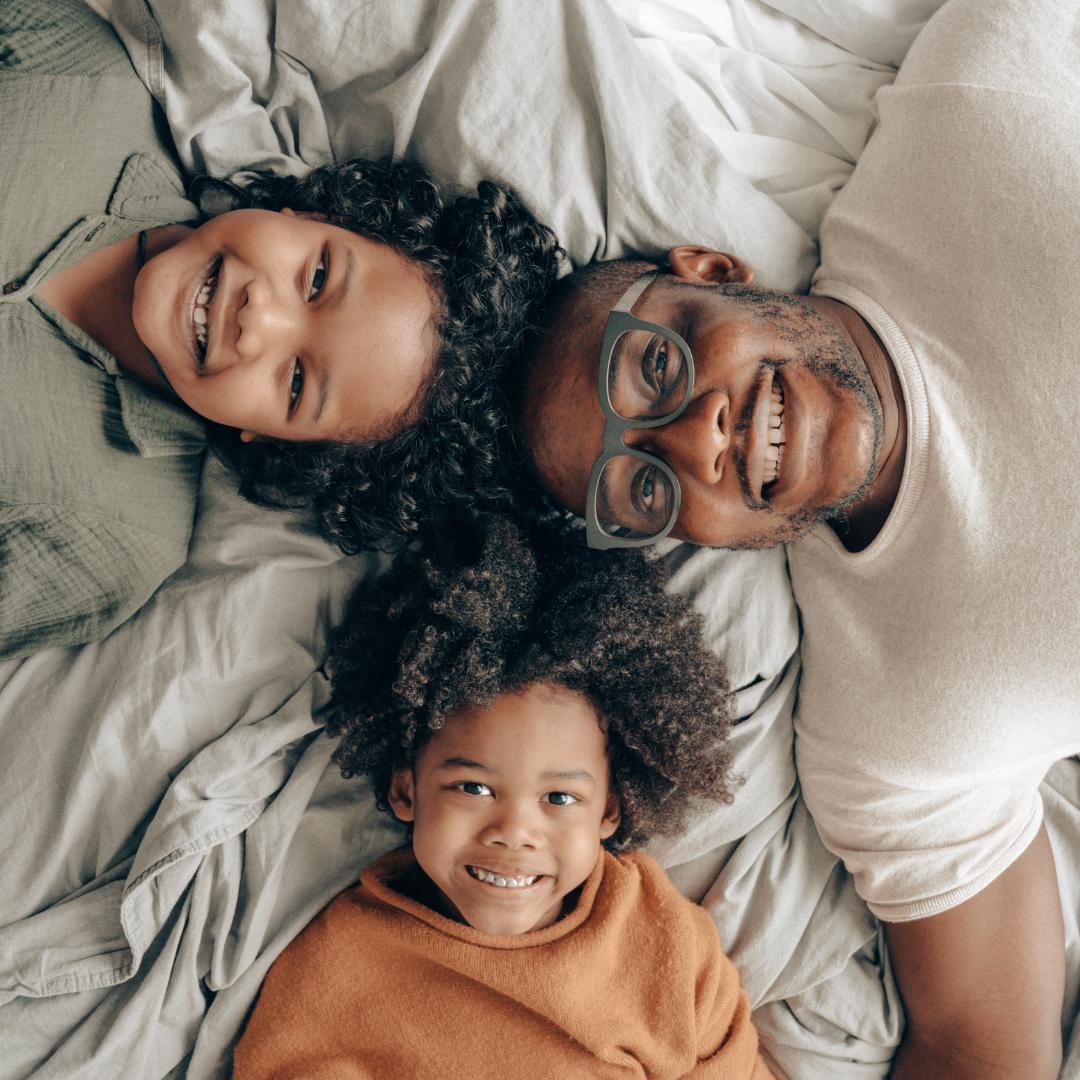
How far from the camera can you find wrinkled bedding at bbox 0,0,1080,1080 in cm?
167

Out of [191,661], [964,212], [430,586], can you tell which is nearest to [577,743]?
[430,586]

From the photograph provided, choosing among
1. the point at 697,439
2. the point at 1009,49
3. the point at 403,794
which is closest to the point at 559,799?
the point at 403,794

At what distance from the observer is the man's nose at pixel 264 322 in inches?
58.0

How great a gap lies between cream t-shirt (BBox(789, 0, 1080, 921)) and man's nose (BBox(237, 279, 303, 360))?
957 millimetres

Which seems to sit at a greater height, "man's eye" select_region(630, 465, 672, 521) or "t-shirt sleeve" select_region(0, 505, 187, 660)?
"man's eye" select_region(630, 465, 672, 521)

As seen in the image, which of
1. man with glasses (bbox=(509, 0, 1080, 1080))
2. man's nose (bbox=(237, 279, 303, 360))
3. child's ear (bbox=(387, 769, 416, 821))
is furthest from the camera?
child's ear (bbox=(387, 769, 416, 821))

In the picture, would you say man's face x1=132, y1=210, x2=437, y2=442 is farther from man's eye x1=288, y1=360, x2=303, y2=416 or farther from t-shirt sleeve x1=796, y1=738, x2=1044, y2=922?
t-shirt sleeve x1=796, y1=738, x2=1044, y2=922

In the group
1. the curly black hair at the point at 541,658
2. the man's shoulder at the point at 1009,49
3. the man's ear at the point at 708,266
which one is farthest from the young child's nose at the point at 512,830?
the man's shoulder at the point at 1009,49

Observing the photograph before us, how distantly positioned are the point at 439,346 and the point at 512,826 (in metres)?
0.78

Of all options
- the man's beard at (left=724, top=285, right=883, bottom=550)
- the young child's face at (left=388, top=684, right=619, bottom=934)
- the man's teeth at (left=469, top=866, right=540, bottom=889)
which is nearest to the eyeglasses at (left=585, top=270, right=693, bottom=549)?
the man's beard at (left=724, top=285, right=883, bottom=550)

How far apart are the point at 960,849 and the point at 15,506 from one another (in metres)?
1.71

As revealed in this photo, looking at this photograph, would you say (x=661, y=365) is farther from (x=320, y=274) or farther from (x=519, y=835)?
(x=519, y=835)

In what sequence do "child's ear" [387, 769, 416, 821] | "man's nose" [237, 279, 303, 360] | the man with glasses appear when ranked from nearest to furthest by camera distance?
"man's nose" [237, 279, 303, 360] → the man with glasses → "child's ear" [387, 769, 416, 821]

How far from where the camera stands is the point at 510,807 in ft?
5.08
